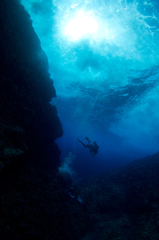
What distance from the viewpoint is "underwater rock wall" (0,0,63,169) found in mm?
4270

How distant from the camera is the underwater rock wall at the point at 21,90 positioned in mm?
4270

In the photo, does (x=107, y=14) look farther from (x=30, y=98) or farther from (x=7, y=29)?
(x=30, y=98)

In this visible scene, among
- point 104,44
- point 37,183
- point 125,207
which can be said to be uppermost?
point 104,44

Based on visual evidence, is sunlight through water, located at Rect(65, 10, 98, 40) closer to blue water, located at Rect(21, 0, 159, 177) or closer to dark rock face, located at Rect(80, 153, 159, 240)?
blue water, located at Rect(21, 0, 159, 177)

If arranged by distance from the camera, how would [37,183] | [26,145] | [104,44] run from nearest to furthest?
1. [26,145]
2. [37,183]
3. [104,44]

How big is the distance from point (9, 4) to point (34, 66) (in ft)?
9.78

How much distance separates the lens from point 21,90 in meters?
5.81

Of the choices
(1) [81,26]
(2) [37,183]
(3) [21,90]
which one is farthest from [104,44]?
(2) [37,183]

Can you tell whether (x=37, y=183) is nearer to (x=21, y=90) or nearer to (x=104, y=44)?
(x=21, y=90)

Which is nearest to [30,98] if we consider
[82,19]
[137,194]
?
[82,19]

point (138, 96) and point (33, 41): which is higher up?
point (138, 96)

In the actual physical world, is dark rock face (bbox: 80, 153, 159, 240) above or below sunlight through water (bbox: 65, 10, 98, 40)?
below

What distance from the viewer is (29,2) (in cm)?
862

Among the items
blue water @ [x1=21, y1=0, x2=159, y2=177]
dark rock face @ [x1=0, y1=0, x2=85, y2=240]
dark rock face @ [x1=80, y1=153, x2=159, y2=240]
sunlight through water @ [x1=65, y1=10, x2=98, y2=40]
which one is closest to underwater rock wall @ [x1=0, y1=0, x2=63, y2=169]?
dark rock face @ [x1=0, y1=0, x2=85, y2=240]
